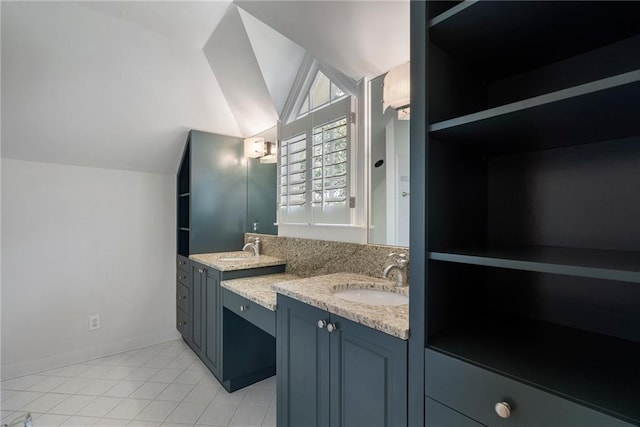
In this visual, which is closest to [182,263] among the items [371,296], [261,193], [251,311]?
[261,193]

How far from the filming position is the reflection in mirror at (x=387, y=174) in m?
1.65

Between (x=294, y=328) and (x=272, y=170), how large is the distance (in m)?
1.90

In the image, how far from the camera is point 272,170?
2941 millimetres

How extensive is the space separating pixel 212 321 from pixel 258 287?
2.11 ft

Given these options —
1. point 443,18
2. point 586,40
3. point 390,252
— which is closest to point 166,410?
point 390,252

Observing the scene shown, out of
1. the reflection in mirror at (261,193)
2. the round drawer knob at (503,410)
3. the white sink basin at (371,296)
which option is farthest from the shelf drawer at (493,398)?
the reflection in mirror at (261,193)

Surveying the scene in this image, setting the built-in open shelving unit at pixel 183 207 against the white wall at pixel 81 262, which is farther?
the built-in open shelving unit at pixel 183 207

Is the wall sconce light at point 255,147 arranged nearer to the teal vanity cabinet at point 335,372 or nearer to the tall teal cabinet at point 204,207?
the tall teal cabinet at point 204,207

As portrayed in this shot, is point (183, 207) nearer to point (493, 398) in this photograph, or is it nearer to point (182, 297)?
point (182, 297)

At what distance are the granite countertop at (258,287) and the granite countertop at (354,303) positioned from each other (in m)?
0.21

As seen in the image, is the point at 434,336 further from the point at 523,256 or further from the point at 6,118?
the point at 6,118

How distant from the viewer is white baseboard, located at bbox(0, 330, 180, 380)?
2348 millimetres

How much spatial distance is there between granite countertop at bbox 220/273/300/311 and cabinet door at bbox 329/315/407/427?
50cm

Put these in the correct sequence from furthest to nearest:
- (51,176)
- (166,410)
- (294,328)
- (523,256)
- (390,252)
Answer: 1. (51,176)
2. (166,410)
3. (390,252)
4. (294,328)
5. (523,256)
